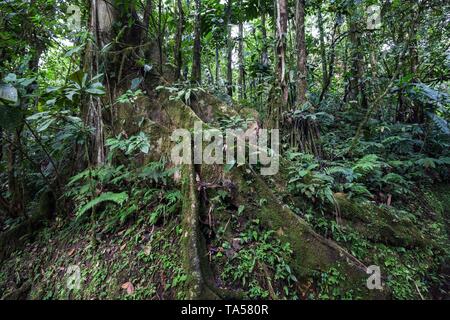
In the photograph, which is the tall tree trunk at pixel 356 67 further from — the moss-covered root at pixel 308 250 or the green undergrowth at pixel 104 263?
the green undergrowth at pixel 104 263

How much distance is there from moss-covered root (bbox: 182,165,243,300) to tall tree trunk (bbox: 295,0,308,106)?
2695mm

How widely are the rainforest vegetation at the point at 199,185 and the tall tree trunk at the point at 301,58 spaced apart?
35mm

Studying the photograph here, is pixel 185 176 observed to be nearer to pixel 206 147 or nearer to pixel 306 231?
pixel 206 147

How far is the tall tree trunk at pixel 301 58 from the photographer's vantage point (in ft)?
15.6

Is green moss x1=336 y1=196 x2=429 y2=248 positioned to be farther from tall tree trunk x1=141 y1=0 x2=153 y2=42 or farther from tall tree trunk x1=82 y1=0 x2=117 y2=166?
tall tree trunk x1=141 y1=0 x2=153 y2=42

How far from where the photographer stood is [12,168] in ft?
12.6

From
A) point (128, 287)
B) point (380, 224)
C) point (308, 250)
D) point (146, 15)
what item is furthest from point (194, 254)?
point (146, 15)

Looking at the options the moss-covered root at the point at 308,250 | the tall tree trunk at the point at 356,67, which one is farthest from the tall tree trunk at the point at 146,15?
the tall tree trunk at the point at 356,67

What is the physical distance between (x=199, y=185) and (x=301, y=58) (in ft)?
10.8

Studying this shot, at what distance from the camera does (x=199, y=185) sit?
2982 millimetres

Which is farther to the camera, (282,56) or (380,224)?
(282,56)

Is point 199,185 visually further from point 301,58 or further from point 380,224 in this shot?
point 301,58

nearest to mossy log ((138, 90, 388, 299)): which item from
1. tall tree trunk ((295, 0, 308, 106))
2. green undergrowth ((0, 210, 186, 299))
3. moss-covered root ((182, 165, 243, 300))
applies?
moss-covered root ((182, 165, 243, 300))
